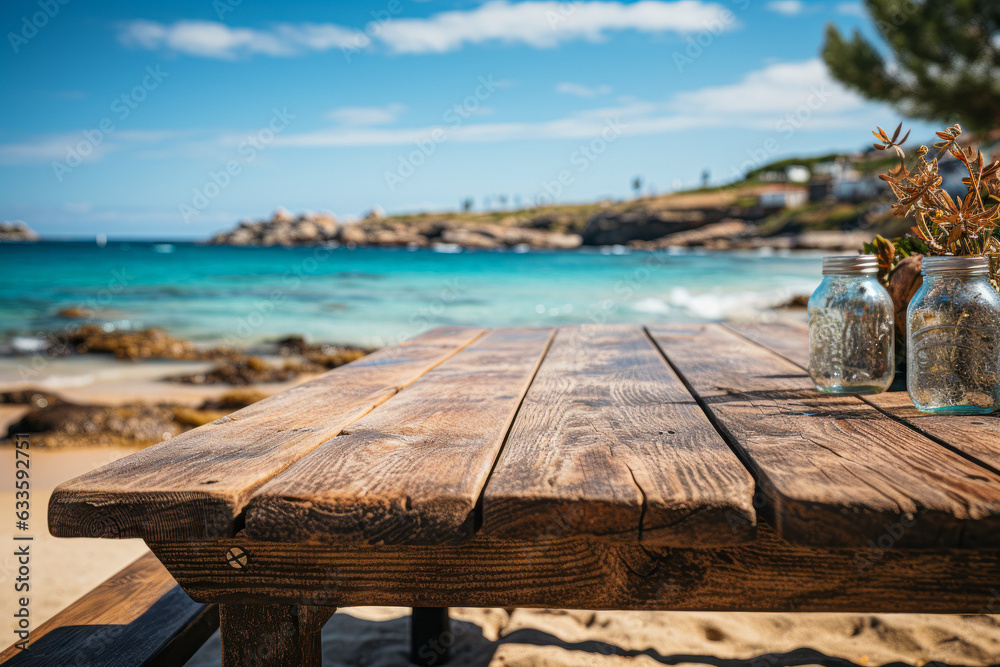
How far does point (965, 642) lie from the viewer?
1.75m

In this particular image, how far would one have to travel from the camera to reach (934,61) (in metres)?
12.6

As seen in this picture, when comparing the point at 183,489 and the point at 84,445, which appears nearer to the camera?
the point at 183,489

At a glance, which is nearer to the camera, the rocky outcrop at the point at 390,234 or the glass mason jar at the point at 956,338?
the glass mason jar at the point at 956,338

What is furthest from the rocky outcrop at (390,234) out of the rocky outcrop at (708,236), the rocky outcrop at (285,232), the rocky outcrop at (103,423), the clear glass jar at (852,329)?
the clear glass jar at (852,329)

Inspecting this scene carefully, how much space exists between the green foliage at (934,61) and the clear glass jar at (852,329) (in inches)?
553

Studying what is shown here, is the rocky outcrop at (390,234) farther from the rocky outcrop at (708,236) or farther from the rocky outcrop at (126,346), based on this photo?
A: the rocky outcrop at (126,346)

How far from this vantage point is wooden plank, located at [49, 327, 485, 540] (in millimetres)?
674

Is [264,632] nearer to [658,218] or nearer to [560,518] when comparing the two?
[560,518]

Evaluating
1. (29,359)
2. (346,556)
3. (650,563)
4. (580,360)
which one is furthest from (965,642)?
(29,359)

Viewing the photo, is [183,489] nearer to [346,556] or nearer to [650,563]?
[346,556]

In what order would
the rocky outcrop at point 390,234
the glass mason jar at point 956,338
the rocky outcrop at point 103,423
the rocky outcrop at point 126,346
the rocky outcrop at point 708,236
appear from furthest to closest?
1. the rocky outcrop at point 390,234
2. the rocky outcrop at point 708,236
3. the rocky outcrop at point 126,346
4. the rocky outcrop at point 103,423
5. the glass mason jar at point 956,338

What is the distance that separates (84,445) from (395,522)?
4.58 m

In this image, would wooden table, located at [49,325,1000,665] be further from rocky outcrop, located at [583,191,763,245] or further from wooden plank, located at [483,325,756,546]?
rocky outcrop, located at [583,191,763,245]

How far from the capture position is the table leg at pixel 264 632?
0.79m
